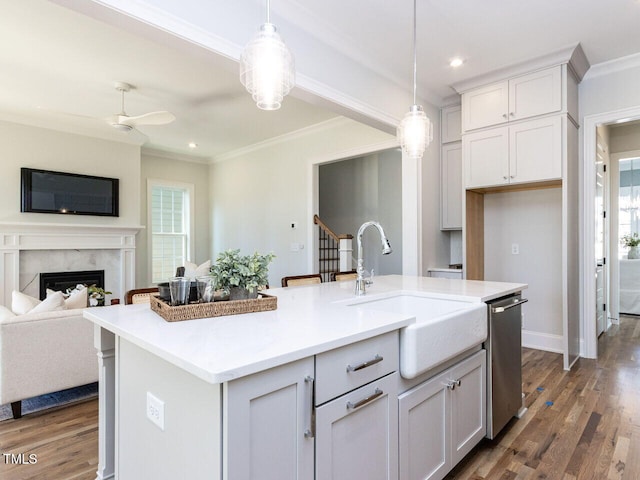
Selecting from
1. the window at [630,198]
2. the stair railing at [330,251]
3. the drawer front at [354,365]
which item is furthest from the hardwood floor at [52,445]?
the window at [630,198]

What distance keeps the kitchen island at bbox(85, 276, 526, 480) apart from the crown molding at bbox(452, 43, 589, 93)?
3153 millimetres

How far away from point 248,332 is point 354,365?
37cm

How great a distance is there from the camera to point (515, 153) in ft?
11.9

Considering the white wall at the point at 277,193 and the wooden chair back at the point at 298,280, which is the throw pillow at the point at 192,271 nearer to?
the wooden chair back at the point at 298,280

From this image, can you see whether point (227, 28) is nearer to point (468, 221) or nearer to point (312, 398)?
point (312, 398)

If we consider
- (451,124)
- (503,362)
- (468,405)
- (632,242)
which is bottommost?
(468,405)

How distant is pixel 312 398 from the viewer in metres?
1.10

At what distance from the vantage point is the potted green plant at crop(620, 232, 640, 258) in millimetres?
5945

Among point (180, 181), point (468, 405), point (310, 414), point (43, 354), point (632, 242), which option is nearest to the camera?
point (310, 414)

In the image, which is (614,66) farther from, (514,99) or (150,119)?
(150,119)

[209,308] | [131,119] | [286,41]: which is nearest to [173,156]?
[131,119]

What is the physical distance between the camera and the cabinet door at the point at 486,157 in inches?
146

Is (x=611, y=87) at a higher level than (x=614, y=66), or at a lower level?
lower

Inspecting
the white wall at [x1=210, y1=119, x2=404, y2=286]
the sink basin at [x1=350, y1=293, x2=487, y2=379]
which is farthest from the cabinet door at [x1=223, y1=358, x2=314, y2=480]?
the white wall at [x1=210, y1=119, x2=404, y2=286]
